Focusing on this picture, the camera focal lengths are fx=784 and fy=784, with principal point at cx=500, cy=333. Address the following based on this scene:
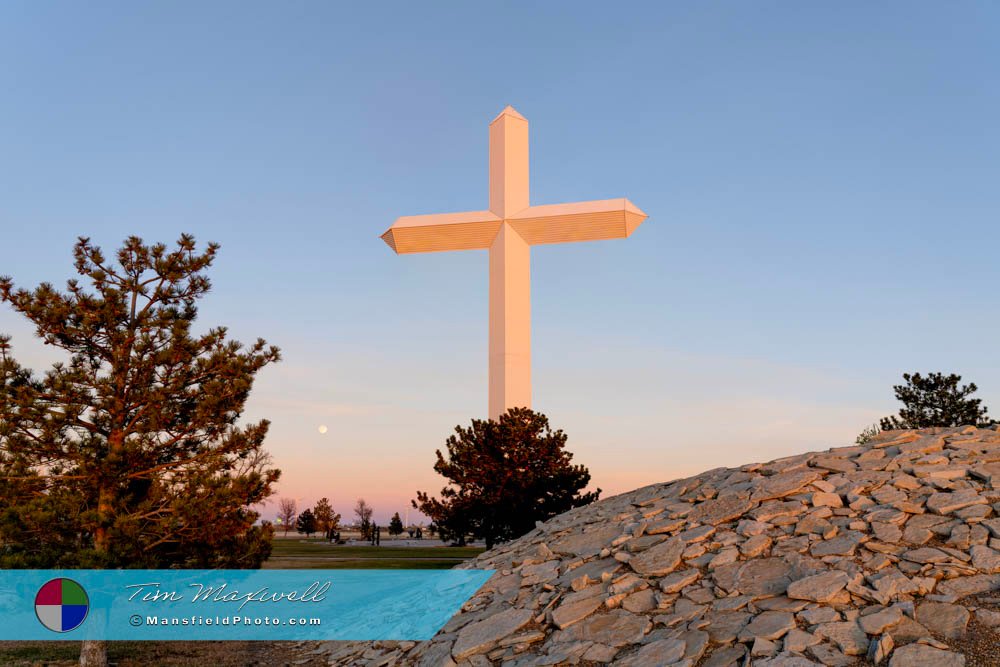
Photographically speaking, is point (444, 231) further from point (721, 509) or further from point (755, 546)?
point (755, 546)

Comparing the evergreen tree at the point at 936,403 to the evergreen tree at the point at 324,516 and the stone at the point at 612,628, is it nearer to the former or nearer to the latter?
the stone at the point at 612,628

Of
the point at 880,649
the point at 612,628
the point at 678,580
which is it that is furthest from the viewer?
the point at 678,580

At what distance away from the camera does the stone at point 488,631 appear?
364 inches

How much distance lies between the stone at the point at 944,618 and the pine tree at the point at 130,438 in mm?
9480

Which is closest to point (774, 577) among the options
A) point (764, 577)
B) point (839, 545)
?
point (764, 577)

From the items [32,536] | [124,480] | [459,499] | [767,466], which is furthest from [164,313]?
[767,466]

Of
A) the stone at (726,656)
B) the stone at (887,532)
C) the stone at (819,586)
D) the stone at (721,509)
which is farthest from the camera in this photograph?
the stone at (721,509)

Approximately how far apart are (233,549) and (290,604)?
3.14m

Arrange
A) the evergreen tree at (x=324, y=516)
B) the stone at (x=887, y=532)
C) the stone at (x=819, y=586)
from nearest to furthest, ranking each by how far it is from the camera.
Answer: the stone at (x=819, y=586), the stone at (x=887, y=532), the evergreen tree at (x=324, y=516)

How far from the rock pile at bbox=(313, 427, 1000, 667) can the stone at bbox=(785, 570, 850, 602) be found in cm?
2

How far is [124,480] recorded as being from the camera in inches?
480

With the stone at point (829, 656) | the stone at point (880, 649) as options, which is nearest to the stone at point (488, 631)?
the stone at point (829, 656)

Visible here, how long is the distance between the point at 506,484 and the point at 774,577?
10.1 m

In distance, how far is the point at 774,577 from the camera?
8719 millimetres
